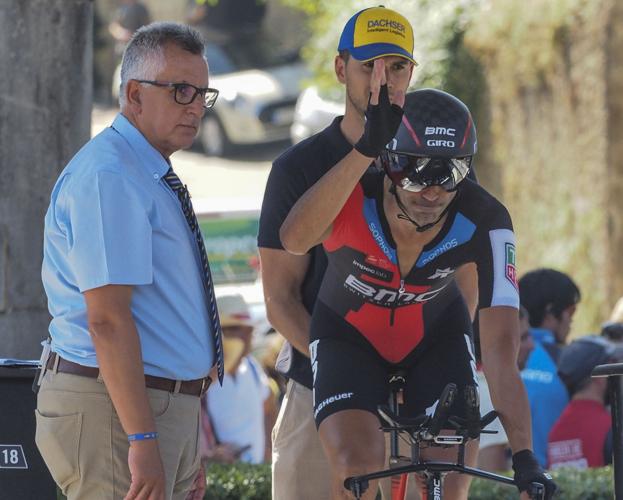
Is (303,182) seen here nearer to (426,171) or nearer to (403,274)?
(403,274)

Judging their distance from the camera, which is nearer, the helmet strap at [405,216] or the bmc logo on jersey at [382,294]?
the helmet strap at [405,216]

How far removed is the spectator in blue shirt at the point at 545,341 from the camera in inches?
299

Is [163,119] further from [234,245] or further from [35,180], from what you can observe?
[234,245]

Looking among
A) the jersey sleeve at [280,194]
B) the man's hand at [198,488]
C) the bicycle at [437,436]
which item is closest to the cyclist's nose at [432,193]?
the bicycle at [437,436]

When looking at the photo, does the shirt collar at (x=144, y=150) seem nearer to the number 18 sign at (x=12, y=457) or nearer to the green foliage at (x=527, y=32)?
the number 18 sign at (x=12, y=457)

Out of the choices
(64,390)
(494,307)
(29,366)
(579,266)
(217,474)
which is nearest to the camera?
A: (64,390)

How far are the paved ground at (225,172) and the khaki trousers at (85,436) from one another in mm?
17633

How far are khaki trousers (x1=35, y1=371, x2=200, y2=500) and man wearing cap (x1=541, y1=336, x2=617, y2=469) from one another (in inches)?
146

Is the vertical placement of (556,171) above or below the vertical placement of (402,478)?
above

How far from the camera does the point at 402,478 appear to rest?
3920mm

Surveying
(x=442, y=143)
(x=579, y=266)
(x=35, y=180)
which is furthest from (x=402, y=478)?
(x=579, y=266)

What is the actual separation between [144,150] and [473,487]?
10.2 ft

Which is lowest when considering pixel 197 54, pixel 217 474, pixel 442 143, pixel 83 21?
pixel 217 474

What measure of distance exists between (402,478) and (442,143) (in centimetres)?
103
